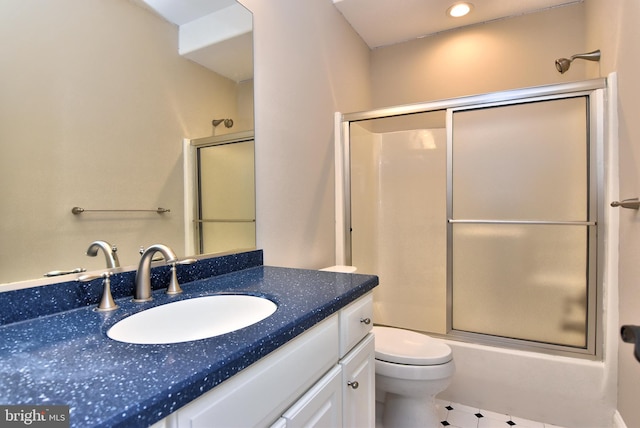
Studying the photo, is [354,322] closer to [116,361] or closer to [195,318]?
[195,318]

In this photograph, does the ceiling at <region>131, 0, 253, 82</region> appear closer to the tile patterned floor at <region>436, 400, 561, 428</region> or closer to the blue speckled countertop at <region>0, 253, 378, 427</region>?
the blue speckled countertop at <region>0, 253, 378, 427</region>

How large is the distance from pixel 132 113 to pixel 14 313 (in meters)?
0.63

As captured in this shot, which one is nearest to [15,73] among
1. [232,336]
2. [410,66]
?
[232,336]

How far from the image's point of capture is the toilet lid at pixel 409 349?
154 centimetres

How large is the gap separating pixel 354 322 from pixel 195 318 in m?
0.50

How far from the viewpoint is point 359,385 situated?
3.79ft

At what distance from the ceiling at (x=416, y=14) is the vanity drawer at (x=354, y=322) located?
6.59 feet

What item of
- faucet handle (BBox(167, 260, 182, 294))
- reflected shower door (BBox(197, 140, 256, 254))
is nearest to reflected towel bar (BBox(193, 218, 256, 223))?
reflected shower door (BBox(197, 140, 256, 254))

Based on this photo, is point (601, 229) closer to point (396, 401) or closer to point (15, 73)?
point (396, 401)

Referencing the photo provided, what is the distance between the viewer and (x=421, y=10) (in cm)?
233

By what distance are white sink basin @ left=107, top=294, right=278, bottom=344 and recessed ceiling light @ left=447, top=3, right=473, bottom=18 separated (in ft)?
7.75

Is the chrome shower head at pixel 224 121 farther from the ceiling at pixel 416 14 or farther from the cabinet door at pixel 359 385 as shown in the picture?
the ceiling at pixel 416 14

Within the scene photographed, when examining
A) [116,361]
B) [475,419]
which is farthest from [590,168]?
[116,361]

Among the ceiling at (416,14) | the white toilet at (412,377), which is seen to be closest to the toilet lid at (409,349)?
the white toilet at (412,377)
